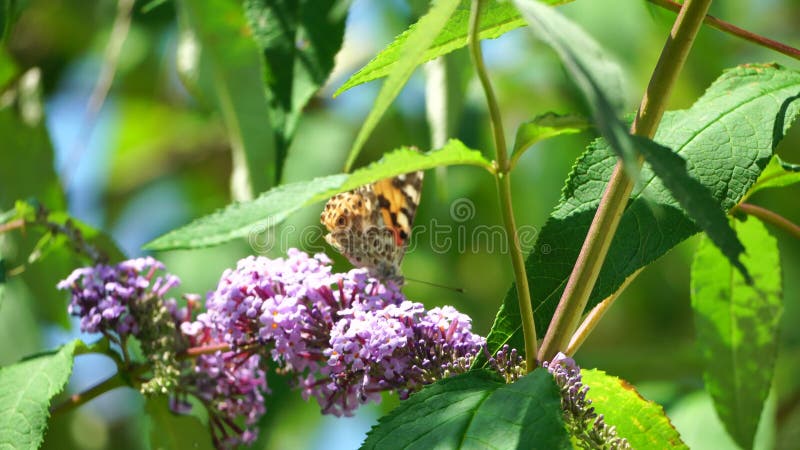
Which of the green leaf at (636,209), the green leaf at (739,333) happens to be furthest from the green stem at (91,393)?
the green leaf at (739,333)

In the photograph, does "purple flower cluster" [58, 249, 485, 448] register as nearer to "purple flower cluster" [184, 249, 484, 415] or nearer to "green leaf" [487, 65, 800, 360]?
"purple flower cluster" [184, 249, 484, 415]

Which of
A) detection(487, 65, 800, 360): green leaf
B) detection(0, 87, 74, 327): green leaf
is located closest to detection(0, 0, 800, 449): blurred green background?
detection(0, 87, 74, 327): green leaf

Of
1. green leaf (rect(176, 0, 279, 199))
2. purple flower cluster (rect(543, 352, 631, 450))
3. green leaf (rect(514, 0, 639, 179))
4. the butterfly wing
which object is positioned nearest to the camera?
green leaf (rect(514, 0, 639, 179))

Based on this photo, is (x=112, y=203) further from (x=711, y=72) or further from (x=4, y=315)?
(x=711, y=72)

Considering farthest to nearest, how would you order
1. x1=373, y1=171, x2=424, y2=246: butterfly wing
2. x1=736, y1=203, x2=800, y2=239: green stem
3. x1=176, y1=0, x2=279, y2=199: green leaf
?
1. x1=373, y1=171, x2=424, y2=246: butterfly wing
2. x1=176, y1=0, x2=279, y2=199: green leaf
3. x1=736, y1=203, x2=800, y2=239: green stem

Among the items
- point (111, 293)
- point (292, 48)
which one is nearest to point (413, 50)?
point (292, 48)

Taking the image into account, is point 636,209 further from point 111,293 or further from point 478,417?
point 111,293
